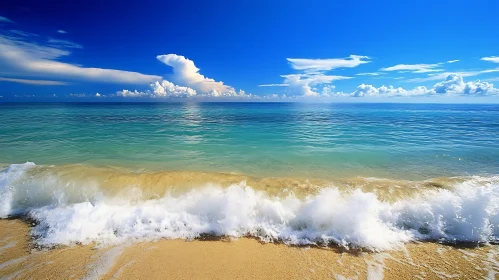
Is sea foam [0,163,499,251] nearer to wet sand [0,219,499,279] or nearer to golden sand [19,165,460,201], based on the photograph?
wet sand [0,219,499,279]

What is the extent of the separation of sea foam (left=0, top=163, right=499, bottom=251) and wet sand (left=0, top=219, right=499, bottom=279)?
11.7 inches

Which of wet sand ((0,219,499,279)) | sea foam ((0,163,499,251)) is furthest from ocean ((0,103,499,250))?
wet sand ((0,219,499,279))

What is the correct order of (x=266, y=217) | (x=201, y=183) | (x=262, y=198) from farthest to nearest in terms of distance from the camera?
(x=201, y=183) → (x=262, y=198) → (x=266, y=217)

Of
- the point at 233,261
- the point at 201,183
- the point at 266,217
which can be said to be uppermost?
the point at 201,183

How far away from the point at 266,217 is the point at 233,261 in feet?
5.43

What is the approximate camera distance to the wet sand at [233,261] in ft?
13.9

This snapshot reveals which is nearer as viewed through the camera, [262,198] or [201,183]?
[262,198]

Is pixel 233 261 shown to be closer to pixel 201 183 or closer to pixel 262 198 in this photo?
pixel 262 198

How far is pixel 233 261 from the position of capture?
15.0ft

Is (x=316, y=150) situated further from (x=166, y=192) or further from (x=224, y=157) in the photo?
(x=166, y=192)

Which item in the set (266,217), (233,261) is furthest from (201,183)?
(233,261)

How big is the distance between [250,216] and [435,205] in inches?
202

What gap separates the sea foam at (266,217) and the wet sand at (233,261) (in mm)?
298

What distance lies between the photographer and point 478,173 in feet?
31.4
